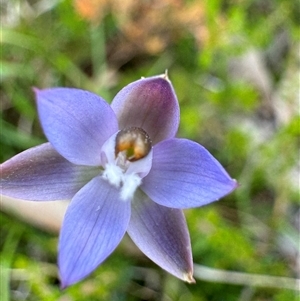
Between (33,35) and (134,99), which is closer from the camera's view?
(134,99)

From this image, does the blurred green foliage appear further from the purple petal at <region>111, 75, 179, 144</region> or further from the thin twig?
the purple petal at <region>111, 75, 179, 144</region>

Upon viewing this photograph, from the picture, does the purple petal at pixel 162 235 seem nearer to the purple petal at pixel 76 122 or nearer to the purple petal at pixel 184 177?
the purple petal at pixel 184 177

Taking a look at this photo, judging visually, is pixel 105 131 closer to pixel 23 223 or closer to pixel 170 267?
pixel 170 267

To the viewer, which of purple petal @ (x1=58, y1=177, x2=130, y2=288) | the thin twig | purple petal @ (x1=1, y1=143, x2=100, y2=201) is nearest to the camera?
purple petal @ (x1=58, y1=177, x2=130, y2=288)

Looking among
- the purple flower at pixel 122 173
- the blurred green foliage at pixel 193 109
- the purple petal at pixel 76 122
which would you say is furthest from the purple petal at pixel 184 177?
the blurred green foliage at pixel 193 109

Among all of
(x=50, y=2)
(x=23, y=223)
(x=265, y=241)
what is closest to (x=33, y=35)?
(x=50, y=2)

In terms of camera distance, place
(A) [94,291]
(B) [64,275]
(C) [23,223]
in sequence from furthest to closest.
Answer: (C) [23,223] < (A) [94,291] < (B) [64,275]

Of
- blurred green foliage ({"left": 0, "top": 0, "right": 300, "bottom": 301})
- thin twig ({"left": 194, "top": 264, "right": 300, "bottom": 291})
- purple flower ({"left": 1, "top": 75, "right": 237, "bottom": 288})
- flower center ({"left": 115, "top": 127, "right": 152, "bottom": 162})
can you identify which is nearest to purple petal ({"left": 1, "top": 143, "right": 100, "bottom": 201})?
purple flower ({"left": 1, "top": 75, "right": 237, "bottom": 288})
